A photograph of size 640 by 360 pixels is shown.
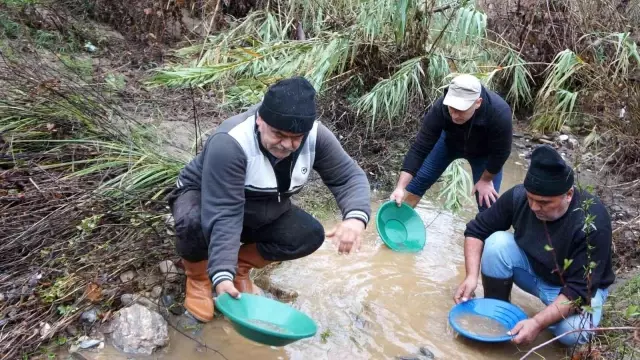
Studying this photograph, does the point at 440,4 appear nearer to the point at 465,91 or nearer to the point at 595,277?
the point at 465,91

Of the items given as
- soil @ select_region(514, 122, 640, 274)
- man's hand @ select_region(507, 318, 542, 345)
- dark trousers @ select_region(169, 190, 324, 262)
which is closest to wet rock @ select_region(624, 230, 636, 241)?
soil @ select_region(514, 122, 640, 274)

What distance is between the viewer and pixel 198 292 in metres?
2.94

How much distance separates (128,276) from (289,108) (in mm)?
1357

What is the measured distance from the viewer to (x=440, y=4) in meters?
5.83

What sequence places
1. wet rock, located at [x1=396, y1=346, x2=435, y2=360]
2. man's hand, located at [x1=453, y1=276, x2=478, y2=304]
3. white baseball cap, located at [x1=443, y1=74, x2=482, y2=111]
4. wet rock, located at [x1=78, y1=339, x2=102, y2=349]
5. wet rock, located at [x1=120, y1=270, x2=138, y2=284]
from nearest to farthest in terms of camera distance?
wet rock, located at [x1=78, y1=339, x2=102, y2=349]
wet rock, located at [x1=396, y1=346, x2=435, y2=360]
wet rock, located at [x1=120, y1=270, x2=138, y2=284]
man's hand, located at [x1=453, y1=276, x2=478, y2=304]
white baseball cap, located at [x1=443, y1=74, x2=482, y2=111]

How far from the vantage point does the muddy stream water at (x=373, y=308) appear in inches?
113

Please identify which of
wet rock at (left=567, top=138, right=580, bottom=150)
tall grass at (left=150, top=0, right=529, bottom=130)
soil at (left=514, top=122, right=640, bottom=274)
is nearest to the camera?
soil at (left=514, top=122, right=640, bottom=274)

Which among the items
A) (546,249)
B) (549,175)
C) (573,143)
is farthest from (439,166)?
(573,143)

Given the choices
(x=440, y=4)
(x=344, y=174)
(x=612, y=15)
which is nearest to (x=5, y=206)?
(x=344, y=174)

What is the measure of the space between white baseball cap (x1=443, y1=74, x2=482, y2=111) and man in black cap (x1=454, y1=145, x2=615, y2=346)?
1.99 ft

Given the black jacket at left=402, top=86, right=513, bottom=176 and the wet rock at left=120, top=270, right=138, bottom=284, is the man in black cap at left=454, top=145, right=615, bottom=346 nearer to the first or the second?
the black jacket at left=402, top=86, right=513, bottom=176

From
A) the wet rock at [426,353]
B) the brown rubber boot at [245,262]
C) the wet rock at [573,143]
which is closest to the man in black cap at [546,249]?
the wet rock at [426,353]

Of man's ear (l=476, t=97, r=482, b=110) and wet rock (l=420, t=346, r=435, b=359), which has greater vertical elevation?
man's ear (l=476, t=97, r=482, b=110)

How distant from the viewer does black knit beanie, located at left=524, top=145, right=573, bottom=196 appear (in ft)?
8.66
